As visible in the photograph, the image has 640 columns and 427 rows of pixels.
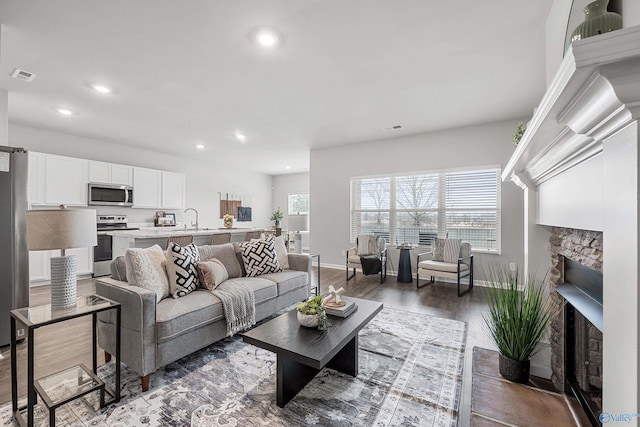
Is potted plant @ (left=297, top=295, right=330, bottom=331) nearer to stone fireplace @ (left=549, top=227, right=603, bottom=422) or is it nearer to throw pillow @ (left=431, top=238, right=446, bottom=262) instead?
stone fireplace @ (left=549, top=227, right=603, bottom=422)

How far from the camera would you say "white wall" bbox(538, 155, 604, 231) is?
1146 millimetres

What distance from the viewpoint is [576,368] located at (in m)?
1.71

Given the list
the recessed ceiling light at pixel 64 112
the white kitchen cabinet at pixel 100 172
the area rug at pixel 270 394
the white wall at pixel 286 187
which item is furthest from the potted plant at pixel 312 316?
the white wall at pixel 286 187

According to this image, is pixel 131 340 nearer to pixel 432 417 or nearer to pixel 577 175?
pixel 432 417

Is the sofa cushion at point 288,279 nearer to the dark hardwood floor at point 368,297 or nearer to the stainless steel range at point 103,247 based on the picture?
the dark hardwood floor at point 368,297

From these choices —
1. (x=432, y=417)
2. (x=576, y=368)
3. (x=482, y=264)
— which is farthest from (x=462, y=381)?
(x=482, y=264)

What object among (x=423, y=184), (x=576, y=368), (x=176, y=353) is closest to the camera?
(x=576, y=368)

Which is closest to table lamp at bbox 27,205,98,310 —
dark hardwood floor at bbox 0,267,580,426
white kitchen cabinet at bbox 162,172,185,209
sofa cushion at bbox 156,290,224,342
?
sofa cushion at bbox 156,290,224,342

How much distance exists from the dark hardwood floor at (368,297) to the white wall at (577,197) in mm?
1258

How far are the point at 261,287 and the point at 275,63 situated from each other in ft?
7.34

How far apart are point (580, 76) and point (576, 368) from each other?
73.2 inches

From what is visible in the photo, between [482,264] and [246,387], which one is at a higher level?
[482,264]

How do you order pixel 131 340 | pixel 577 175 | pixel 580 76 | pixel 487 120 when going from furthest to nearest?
1. pixel 487 120
2. pixel 131 340
3. pixel 577 175
4. pixel 580 76

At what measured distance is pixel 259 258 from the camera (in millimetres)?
3279
